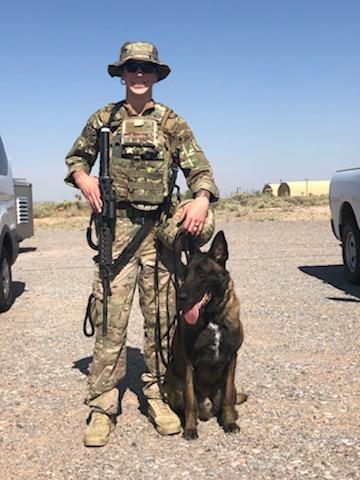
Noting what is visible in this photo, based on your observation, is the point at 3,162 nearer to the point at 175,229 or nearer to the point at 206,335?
the point at 175,229

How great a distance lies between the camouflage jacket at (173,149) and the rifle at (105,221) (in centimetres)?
17

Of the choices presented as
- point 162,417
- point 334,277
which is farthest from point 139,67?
point 334,277

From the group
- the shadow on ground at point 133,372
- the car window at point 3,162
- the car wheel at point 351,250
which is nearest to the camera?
the shadow on ground at point 133,372

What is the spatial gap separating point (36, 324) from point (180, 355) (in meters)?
3.56

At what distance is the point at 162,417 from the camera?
370 cm

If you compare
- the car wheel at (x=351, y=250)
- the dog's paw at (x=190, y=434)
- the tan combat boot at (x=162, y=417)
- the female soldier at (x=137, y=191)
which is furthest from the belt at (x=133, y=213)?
the car wheel at (x=351, y=250)

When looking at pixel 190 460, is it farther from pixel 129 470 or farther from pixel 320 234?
pixel 320 234

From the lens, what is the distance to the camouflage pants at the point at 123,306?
3689 mm

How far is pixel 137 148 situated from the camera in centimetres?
358

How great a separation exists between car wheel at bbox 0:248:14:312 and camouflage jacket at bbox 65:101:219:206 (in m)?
3.92

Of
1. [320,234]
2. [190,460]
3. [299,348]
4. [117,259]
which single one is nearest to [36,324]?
[299,348]

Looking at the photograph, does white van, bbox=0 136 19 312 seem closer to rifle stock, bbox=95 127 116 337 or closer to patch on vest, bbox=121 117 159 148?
rifle stock, bbox=95 127 116 337

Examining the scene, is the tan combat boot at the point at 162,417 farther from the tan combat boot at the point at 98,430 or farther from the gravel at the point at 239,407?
the tan combat boot at the point at 98,430

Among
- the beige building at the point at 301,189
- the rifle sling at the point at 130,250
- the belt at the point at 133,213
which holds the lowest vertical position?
the beige building at the point at 301,189
